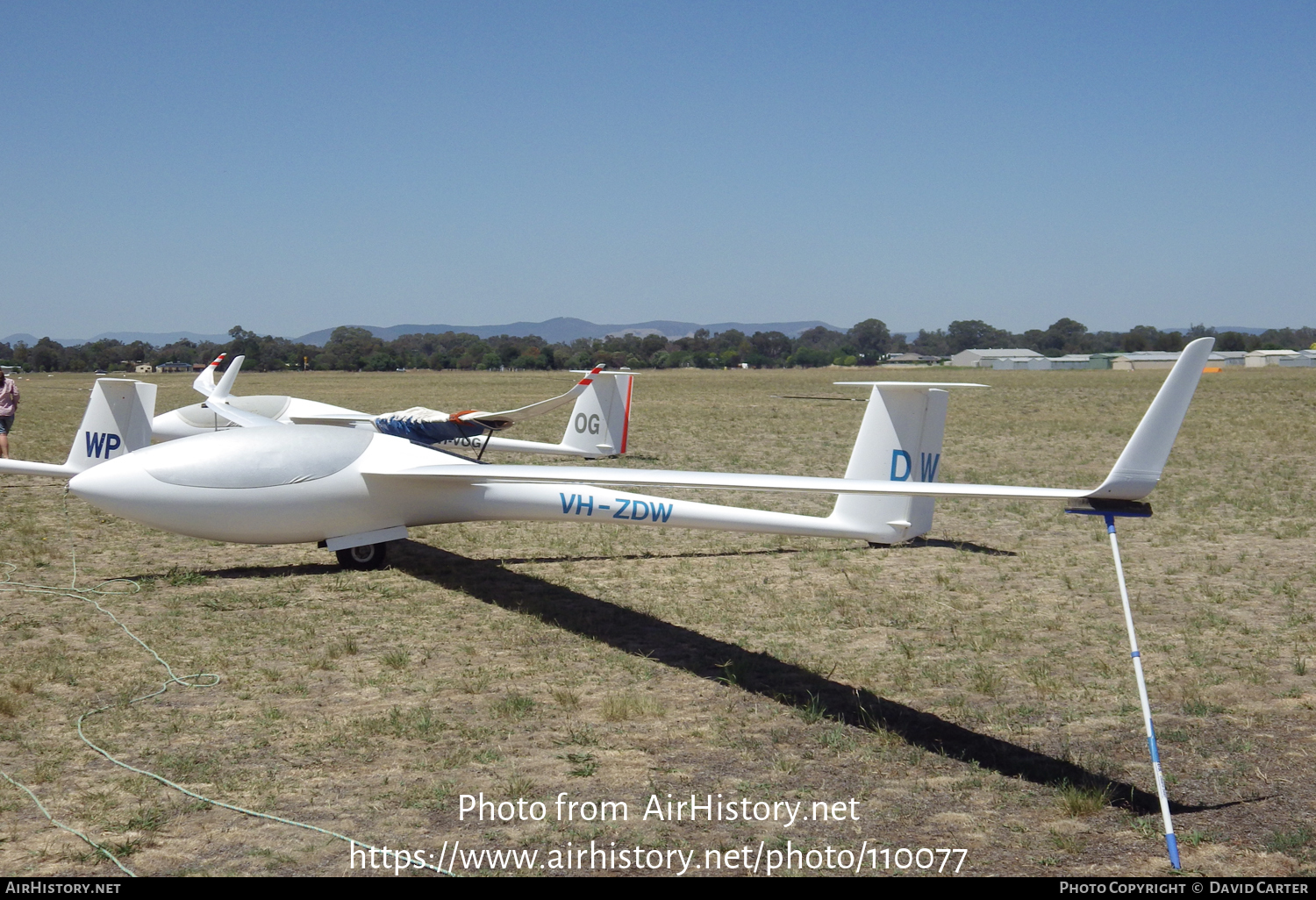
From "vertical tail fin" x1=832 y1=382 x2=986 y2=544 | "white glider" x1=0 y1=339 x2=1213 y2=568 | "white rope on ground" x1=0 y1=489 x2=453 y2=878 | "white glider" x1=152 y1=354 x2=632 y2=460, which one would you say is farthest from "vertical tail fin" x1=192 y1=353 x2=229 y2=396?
"vertical tail fin" x1=832 y1=382 x2=986 y2=544

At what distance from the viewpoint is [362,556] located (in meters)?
10.0

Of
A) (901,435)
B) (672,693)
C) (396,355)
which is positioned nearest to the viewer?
(672,693)

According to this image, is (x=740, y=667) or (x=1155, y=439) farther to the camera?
(x=740, y=667)

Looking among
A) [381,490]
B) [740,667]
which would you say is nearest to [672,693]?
[740,667]

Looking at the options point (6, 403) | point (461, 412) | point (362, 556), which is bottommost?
point (362, 556)

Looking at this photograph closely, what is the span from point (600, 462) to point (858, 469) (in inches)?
402

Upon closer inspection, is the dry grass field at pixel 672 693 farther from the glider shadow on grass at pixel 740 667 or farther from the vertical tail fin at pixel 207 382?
the vertical tail fin at pixel 207 382

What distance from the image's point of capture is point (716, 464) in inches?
798

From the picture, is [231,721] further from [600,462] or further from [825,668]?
[600,462]

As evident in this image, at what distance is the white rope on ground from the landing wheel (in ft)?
6.21

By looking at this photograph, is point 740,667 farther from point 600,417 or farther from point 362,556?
point 600,417

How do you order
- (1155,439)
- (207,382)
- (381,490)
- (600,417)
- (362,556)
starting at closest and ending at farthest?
(1155,439)
(381,490)
(362,556)
(600,417)
(207,382)

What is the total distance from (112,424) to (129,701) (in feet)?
22.7
